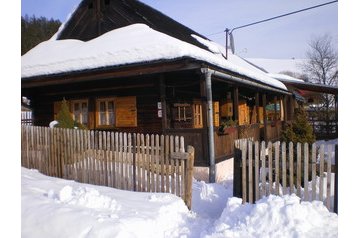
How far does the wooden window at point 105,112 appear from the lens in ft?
37.1

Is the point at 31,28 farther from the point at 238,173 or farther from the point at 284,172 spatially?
the point at 284,172

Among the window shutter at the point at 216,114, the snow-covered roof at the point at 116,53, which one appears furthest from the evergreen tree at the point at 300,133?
the window shutter at the point at 216,114

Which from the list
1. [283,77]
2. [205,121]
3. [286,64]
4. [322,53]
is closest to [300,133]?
[205,121]

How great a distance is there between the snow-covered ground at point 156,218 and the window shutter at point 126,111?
5651mm

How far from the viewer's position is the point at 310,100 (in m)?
24.6

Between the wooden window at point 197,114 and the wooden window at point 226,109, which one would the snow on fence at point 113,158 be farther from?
the wooden window at point 226,109

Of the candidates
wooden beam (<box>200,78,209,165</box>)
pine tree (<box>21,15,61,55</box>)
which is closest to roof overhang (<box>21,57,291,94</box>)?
wooden beam (<box>200,78,209,165</box>)

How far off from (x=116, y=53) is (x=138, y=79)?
1.32 m

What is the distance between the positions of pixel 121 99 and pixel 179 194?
609 cm

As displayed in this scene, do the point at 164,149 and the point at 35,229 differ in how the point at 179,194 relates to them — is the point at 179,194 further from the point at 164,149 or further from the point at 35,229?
the point at 35,229

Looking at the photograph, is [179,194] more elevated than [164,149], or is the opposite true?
[164,149]

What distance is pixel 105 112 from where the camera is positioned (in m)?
11.5

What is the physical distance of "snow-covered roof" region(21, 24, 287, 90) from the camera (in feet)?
26.8
